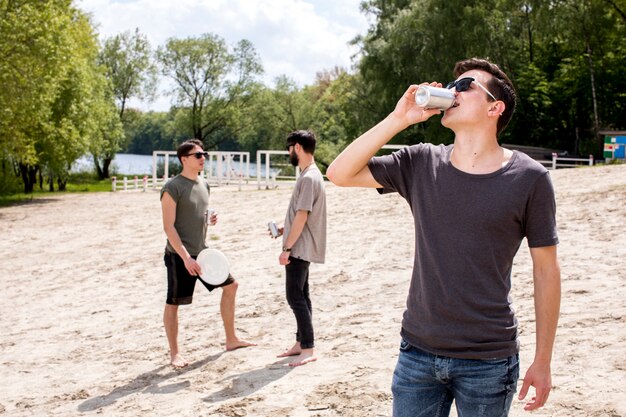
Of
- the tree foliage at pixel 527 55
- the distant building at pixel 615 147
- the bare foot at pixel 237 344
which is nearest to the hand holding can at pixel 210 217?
the bare foot at pixel 237 344

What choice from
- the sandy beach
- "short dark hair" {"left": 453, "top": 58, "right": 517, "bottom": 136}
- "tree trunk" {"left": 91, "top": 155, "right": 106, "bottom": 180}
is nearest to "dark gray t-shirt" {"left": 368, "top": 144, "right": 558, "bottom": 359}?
"short dark hair" {"left": 453, "top": 58, "right": 517, "bottom": 136}

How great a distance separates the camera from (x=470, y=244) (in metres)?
2.43

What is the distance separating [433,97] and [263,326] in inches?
229

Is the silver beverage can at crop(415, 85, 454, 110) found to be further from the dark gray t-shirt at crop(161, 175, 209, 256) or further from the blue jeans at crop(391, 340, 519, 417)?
the dark gray t-shirt at crop(161, 175, 209, 256)

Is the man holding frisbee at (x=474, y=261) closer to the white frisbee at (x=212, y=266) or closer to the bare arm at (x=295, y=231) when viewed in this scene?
the bare arm at (x=295, y=231)

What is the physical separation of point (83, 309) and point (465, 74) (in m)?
8.18

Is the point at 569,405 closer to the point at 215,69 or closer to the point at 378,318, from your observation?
the point at 378,318

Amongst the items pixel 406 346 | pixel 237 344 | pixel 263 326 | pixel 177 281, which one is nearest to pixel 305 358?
pixel 237 344

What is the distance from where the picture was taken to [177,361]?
6.55 meters

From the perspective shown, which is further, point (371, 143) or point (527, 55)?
point (527, 55)

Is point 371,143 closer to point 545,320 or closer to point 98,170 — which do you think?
point 545,320

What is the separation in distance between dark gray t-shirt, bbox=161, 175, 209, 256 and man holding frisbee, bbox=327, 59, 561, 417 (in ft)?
12.8

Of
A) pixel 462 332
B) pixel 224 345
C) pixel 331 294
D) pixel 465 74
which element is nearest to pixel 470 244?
pixel 462 332

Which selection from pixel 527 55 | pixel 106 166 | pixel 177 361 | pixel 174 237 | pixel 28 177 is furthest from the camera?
pixel 106 166
